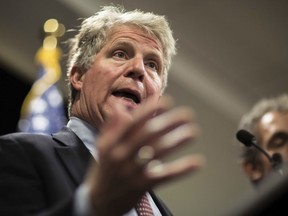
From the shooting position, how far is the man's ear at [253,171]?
95.7 inches

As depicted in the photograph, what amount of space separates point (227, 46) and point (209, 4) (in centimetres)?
42

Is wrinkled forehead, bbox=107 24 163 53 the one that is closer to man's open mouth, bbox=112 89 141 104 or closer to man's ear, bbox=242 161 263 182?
man's open mouth, bbox=112 89 141 104

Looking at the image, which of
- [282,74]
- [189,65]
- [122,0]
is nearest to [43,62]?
[122,0]

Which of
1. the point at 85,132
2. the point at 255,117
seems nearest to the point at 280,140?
the point at 255,117

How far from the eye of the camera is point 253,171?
8.17 ft

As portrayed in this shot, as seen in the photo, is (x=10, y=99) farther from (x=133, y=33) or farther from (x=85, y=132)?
(x=85, y=132)

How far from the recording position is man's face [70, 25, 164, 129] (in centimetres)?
160

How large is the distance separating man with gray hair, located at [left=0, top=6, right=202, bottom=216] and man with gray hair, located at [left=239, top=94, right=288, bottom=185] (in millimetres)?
764

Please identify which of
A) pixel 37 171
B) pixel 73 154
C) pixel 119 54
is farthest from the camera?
pixel 119 54

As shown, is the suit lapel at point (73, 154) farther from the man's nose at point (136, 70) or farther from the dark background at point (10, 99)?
the dark background at point (10, 99)

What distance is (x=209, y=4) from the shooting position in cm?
374

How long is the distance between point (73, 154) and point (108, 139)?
56cm

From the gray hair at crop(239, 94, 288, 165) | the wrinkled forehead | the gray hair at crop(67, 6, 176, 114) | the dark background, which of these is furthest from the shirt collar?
the dark background

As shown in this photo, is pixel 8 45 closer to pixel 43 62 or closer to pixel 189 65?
pixel 43 62
